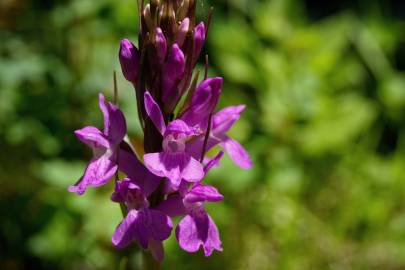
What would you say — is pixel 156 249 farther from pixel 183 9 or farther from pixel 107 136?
pixel 183 9

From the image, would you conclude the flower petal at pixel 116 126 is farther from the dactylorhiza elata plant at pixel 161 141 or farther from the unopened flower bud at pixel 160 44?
the unopened flower bud at pixel 160 44

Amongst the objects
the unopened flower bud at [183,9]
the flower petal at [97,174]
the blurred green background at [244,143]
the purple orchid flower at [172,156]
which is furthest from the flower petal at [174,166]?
the blurred green background at [244,143]

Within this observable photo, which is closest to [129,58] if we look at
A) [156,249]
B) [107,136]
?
[107,136]

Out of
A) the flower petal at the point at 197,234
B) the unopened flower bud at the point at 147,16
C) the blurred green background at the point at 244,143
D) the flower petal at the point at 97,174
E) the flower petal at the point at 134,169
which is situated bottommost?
the blurred green background at the point at 244,143

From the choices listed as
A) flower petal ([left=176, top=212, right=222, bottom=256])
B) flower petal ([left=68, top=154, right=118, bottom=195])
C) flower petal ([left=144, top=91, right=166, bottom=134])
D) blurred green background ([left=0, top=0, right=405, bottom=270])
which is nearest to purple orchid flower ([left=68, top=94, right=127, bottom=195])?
flower petal ([left=68, top=154, right=118, bottom=195])

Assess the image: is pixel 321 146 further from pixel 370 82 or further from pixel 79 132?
pixel 79 132
